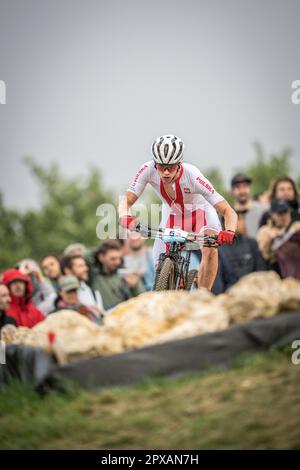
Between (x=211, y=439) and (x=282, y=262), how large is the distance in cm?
593

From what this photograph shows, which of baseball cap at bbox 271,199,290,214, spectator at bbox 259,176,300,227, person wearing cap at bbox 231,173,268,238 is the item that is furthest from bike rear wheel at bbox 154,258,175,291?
person wearing cap at bbox 231,173,268,238

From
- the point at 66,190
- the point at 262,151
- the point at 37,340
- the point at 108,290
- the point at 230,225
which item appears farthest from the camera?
the point at 66,190

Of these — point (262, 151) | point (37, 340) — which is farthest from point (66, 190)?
point (37, 340)

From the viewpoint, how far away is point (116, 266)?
15.1 meters

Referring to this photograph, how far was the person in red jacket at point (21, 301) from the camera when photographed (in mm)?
13195

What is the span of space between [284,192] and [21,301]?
4193 mm

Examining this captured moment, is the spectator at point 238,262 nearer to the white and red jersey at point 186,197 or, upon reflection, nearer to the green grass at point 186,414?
the white and red jersey at point 186,197

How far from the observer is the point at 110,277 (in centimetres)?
1514

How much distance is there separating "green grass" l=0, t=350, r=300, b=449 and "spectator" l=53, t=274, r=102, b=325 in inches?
194

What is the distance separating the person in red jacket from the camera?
43.3 feet

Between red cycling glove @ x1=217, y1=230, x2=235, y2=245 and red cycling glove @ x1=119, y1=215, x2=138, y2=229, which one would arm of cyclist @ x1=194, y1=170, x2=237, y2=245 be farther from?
red cycling glove @ x1=119, y1=215, x2=138, y2=229

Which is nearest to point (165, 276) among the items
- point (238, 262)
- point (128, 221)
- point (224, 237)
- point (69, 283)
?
point (128, 221)

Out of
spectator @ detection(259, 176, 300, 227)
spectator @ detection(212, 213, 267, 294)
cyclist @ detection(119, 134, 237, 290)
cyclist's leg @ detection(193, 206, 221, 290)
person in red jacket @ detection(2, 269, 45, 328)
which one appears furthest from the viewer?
spectator @ detection(259, 176, 300, 227)
